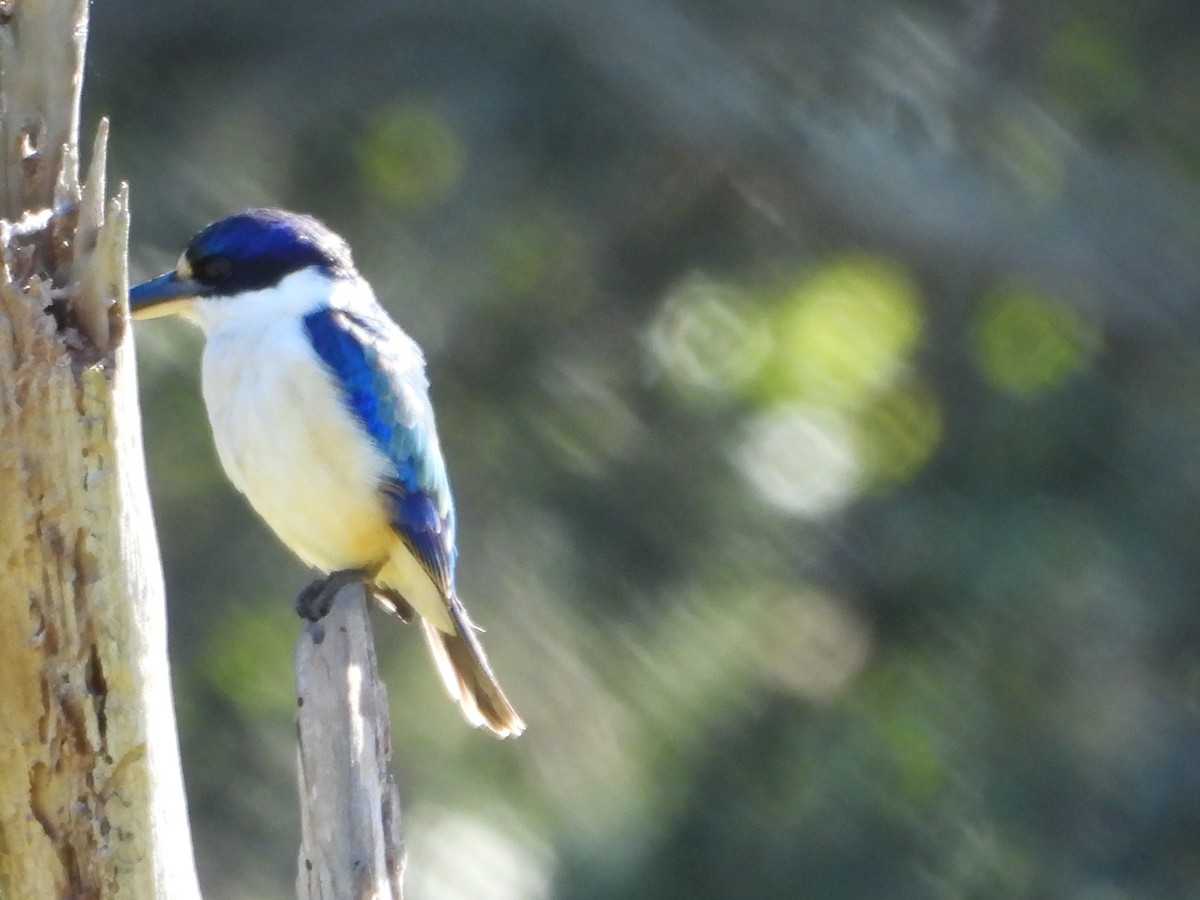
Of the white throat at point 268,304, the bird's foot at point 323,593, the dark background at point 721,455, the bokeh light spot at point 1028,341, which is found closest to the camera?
the bird's foot at point 323,593

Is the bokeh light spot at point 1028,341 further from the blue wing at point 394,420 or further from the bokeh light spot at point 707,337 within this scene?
the blue wing at point 394,420

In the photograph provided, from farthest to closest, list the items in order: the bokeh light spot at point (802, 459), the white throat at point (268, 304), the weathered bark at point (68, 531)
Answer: the bokeh light spot at point (802, 459), the white throat at point (268, 304), the weathered bark at point (68, 531)

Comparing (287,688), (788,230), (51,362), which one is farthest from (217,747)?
(51,362)

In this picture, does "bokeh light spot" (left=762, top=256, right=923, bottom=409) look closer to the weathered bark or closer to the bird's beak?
the bird's beak

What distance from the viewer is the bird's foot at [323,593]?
323 cm

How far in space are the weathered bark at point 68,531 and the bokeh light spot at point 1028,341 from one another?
2.93 metres

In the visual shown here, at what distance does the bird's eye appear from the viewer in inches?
A: 140

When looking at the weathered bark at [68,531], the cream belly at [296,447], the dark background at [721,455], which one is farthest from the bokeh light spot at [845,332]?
the weathered bark at [68,531]

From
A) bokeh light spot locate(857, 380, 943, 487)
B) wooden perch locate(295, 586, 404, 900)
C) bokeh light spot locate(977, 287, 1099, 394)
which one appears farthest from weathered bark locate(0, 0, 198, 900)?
bokeh light spot locate(977, 287, 1099, 394)

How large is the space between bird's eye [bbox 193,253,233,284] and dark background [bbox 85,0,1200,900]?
0.97m

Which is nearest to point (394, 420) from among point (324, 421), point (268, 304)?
point (324, 421)

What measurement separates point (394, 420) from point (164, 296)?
49 centimetres

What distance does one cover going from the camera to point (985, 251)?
4777 millimetres

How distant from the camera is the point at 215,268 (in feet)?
11.7
